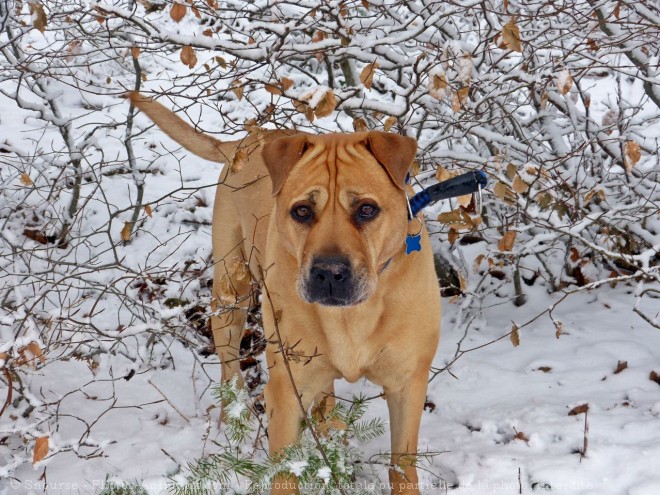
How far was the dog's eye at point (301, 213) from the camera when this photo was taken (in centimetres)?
264

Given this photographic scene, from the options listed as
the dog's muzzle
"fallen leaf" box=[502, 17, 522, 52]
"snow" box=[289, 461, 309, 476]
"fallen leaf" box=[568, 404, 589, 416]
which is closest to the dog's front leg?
"snow" box=[289, 461, 309, 476]

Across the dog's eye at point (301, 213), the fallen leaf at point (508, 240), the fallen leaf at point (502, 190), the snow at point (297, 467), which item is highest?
the fallen leaf at point (502, 190)

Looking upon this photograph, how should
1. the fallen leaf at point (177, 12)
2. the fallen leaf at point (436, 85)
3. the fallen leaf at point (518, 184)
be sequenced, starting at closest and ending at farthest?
1. the fallen leaf at point (436, 85)
2. the fallen leaf at point (177, 12)
3. the fallen leaf at point (518, 184)

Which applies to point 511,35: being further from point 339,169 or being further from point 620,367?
point 620,367

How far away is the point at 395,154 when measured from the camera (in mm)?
2672

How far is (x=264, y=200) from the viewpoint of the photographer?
3.58 metres

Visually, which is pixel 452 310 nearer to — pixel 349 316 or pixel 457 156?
pixel 457 156

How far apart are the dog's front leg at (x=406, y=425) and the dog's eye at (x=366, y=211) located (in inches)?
29.8

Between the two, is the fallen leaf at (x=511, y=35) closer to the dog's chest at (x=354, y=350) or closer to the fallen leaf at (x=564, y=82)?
the fallen leaf at (x=564, y=82)

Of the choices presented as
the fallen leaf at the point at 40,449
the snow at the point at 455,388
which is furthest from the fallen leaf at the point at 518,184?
the fallen leaf at the point at 40,449

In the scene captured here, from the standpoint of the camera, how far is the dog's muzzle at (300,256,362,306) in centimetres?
241

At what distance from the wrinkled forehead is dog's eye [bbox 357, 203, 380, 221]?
5cm

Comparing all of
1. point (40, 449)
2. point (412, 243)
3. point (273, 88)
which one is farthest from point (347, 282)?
point (40, 449)

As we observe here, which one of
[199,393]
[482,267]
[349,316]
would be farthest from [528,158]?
[199,393]
